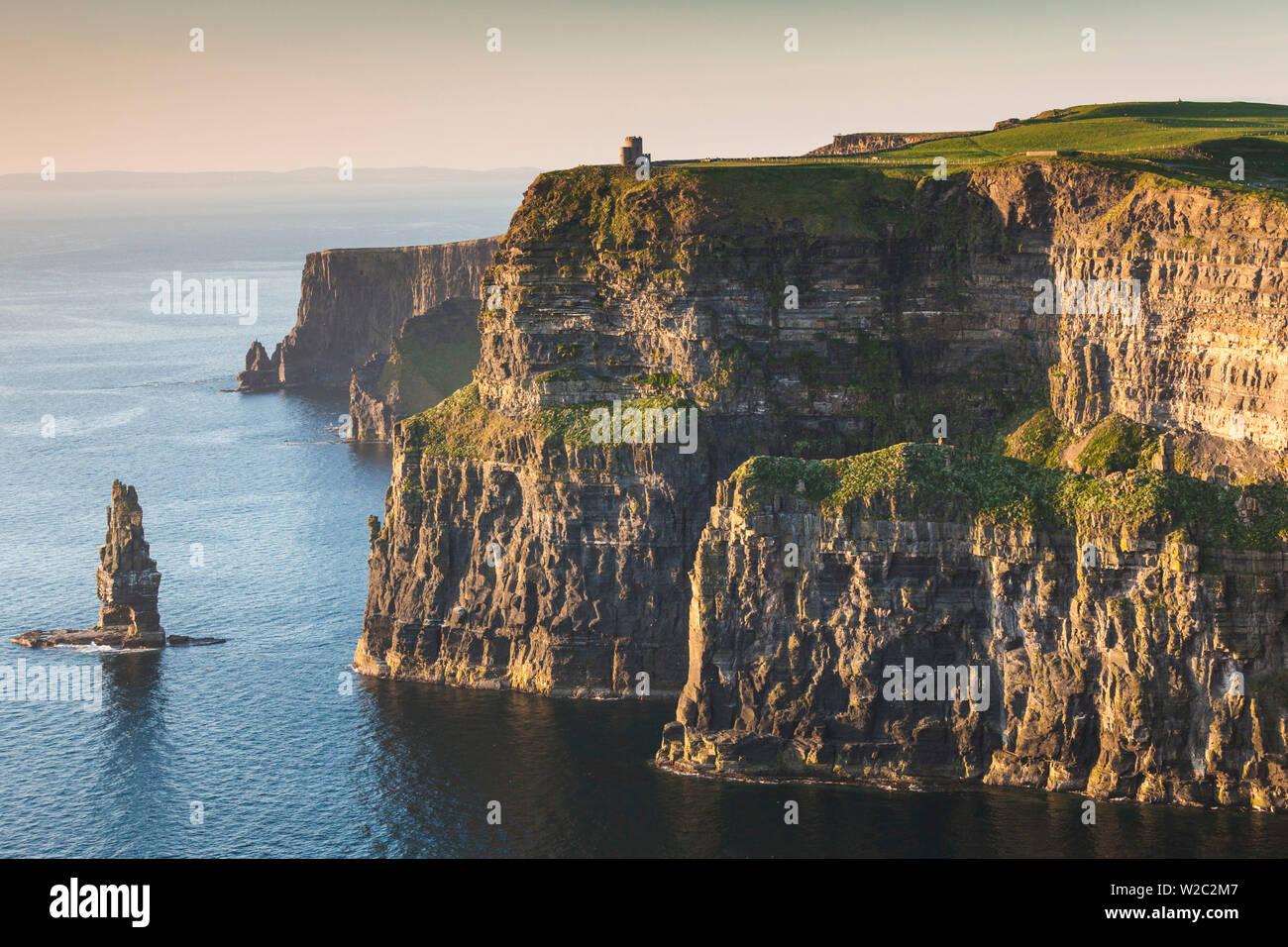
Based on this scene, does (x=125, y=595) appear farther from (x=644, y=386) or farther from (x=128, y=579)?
(x=644, y=386)

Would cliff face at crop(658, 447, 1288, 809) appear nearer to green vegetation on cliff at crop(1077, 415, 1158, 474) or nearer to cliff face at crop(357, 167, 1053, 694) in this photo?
green vegetation on cliff at crop(1077, 415, 1158, 474)

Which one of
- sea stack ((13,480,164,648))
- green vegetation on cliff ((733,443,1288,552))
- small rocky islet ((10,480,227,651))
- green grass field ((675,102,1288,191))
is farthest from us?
sea stack ((13,480,164,648))

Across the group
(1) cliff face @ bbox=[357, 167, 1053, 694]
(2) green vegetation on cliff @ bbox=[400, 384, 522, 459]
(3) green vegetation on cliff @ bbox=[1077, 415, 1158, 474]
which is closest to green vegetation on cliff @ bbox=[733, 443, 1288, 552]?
(3) green vegetation on cliff @ bbox=[1077, 415, 1158, 474]

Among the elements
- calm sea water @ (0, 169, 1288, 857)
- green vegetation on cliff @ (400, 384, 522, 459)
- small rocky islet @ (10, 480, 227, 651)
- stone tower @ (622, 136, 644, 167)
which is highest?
stone tower @ (622, 136, 644, 167)

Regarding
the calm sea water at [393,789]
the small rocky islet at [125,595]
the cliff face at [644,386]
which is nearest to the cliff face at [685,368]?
the cliff face at [644,386]

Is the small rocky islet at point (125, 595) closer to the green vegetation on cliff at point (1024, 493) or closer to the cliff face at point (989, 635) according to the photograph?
the cliff face at point (989, 635)

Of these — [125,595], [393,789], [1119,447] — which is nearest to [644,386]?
[1119,447]

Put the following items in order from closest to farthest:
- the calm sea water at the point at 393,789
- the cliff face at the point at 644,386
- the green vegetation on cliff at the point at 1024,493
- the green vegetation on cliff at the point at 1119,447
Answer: the calm sea water at the point at 393,789 → the green vegetation on cliff at the point at 1024,493 → the green vegetation on cliff at the point at 1119,447 → the cliff face at the point at 644,386
